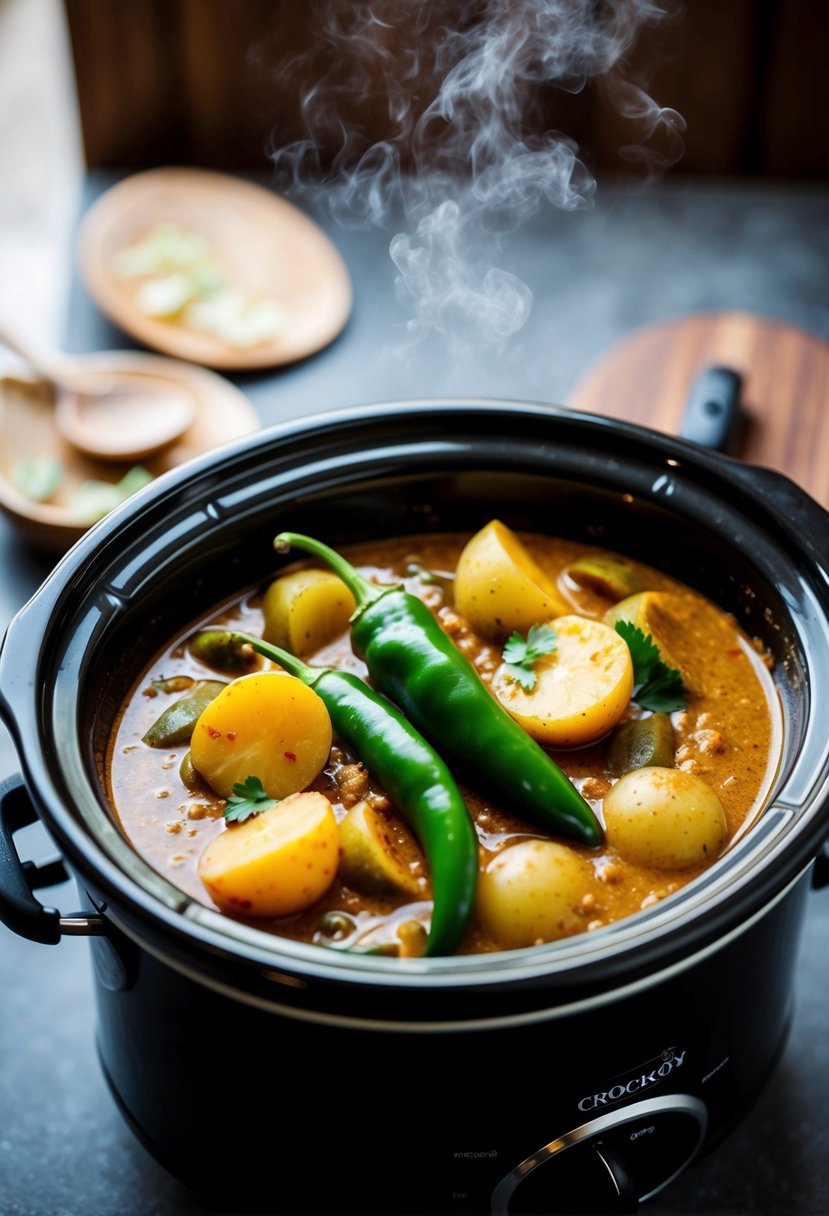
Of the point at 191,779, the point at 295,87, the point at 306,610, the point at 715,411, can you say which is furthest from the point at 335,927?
the point at 295,87

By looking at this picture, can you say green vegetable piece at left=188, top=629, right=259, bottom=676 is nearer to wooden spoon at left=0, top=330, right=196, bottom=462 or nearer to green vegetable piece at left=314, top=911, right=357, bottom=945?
green vegetable piece at left=314, top=911, right=357, bottom=945

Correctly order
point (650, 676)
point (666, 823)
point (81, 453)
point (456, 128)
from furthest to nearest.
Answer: point (456, 128) → point (81, 453) → point (650, 676) → point (666, 823)

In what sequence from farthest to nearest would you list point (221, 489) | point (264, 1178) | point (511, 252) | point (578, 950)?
point (511, 252) → point (221, 489) → point (264, 1178) → point (578, 950)

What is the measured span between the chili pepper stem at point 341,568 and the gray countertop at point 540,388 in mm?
801

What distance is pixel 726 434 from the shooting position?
94.0 inches

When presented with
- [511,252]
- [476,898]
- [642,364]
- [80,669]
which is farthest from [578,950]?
[511,252]

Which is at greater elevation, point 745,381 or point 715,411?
point 715,411

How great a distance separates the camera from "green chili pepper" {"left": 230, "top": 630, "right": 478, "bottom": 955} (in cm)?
140

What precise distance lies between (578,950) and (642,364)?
1943mm

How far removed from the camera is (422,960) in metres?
1.23

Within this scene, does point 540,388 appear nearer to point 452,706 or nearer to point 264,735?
point 452,706

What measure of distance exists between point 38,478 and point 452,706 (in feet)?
4.73

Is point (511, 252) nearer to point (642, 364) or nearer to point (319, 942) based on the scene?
point (642, 364)

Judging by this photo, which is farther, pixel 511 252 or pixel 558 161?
pixel 558 161
